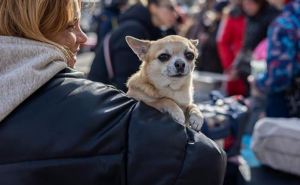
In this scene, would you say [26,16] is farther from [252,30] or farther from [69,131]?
[252,30]

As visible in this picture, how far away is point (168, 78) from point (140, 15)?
157 cm

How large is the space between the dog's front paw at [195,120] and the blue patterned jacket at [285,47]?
1709mm

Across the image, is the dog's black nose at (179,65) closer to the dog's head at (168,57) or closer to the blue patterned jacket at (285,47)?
the dog's head at (168,57)

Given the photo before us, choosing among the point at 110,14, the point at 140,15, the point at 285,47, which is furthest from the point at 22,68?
the point at 110,14

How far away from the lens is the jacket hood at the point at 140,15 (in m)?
3.59

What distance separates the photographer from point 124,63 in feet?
11.2

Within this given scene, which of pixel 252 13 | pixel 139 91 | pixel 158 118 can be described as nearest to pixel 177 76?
pixel 139 91

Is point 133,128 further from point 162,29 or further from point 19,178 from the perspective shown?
point 162,29

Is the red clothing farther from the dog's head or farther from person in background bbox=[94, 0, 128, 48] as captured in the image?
the dog's head

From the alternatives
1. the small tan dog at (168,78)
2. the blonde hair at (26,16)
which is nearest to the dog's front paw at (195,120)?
the small tan dog at (168,78)

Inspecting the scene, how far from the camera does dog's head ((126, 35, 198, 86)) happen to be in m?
2.18

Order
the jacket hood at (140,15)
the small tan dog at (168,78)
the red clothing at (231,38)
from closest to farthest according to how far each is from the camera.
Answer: the small tan dog at (168,78)
the jacket hood at (140,15)
the red clothing at (231,38)

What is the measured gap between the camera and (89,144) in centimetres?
121

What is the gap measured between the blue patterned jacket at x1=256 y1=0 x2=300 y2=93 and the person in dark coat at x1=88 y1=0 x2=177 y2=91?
83cm
